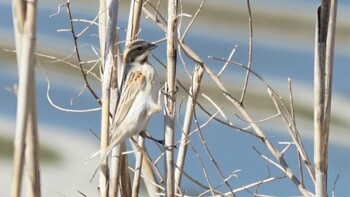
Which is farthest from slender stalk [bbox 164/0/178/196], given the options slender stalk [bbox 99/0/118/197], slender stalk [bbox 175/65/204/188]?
slender stalk [bbox 175/65/204/188]

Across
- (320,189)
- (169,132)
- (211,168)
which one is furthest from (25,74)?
(211,168)

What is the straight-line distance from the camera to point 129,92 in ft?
6.72

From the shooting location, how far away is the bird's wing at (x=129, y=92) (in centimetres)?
200

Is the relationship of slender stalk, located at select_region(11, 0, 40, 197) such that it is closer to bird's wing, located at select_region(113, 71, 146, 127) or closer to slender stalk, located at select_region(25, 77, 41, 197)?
slender stalk, located at select_region(25, 77, 41, 197)

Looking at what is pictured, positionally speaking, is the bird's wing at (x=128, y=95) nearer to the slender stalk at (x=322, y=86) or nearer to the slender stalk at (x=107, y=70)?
the slender stalk at (x=107, y=70)

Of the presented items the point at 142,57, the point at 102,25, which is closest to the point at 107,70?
the point at 102,25

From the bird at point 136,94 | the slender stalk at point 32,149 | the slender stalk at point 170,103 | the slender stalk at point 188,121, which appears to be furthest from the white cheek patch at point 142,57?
the slender stalk at point 32,149

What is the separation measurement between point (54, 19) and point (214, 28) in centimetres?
53

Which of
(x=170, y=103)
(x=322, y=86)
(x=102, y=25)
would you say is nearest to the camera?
(x=322, y=86)

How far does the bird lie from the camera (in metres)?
1.98

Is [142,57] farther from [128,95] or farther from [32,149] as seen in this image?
[32,149]

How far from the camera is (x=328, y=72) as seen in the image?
1.78 meters

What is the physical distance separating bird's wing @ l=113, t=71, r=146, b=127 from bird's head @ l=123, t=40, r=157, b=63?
36 millimetres

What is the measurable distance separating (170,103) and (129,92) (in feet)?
0.88
